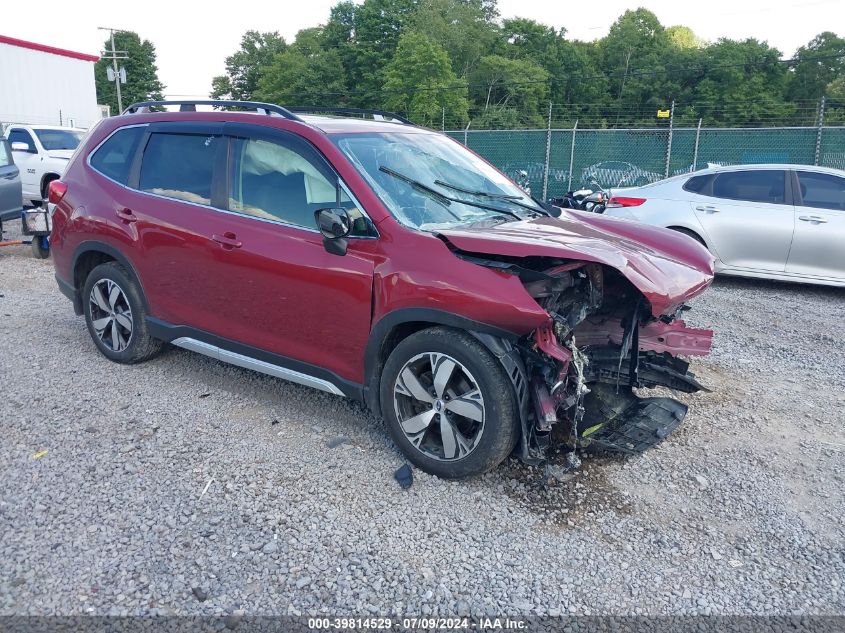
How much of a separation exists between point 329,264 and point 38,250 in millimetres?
8101

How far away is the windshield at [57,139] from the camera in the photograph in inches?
564

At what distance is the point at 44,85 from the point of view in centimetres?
3853

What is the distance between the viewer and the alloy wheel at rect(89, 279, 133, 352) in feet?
16.5

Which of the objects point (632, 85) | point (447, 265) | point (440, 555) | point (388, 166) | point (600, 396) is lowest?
point (440, 555)

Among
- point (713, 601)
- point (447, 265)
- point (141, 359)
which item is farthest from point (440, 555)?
point (141, 359)

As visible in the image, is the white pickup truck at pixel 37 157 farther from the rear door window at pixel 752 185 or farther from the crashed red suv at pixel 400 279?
the rear door window at pixel 752 185

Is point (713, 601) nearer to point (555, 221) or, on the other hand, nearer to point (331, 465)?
point (331, 465)

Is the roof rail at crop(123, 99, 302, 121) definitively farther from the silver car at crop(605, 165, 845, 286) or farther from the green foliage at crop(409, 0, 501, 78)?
the green foliage at crop(409, 0, 501, 78)

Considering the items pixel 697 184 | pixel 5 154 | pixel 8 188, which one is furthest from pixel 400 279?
pixel 5 154

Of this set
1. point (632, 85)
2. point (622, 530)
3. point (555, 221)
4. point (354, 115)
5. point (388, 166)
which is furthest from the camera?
point (632, 85)

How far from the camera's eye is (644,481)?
12.0 feet

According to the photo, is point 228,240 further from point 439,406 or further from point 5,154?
point 5,154

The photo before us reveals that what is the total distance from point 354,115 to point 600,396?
9.15 ft

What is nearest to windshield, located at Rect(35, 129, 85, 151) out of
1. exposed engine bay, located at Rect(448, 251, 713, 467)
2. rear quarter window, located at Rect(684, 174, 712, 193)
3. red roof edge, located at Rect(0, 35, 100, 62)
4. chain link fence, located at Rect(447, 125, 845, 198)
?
chain link fence, located at Rect(447, 125, 845, 198)
